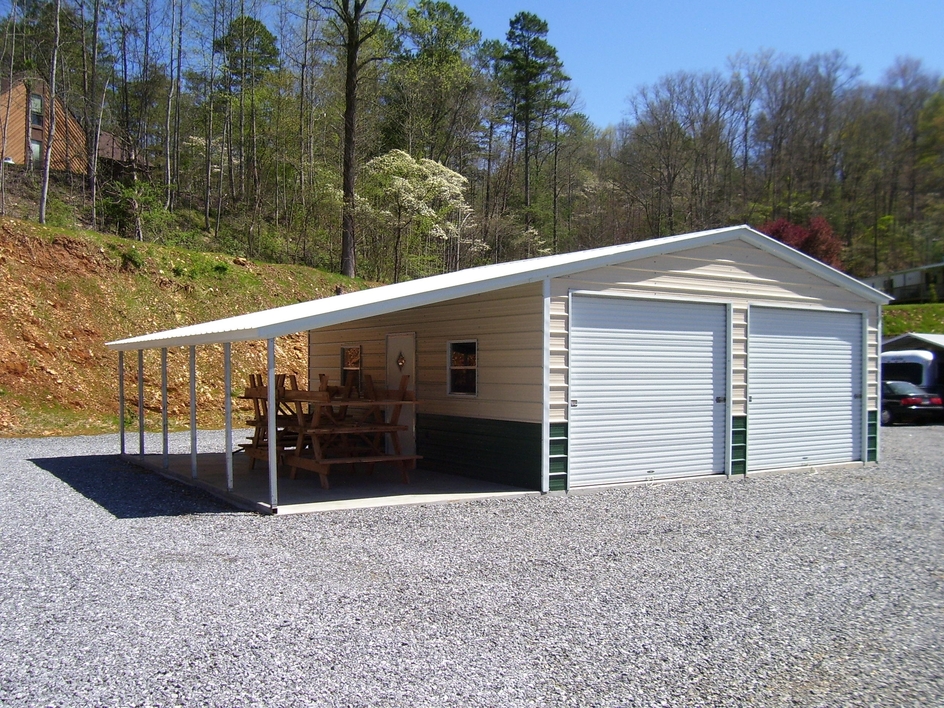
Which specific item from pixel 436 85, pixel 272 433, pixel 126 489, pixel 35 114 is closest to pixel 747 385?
pixel 272 433

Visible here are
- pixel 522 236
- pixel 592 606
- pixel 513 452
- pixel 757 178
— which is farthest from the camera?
pixel 757 178

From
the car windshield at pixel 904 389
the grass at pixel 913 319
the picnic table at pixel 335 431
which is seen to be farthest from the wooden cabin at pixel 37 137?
the grass at pixel 913 319

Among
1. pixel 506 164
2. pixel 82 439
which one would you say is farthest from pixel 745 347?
pixel 506 164

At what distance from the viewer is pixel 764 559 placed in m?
6.38

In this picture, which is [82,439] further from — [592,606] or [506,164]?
[506,164]

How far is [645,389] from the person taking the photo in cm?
1011

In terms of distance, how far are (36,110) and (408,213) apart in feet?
48.4

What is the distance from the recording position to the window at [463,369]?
10.5 m

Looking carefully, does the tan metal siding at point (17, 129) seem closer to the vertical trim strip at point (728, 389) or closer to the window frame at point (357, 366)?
the window frame at point (357, 366)

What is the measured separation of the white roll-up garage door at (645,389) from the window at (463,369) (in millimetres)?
1552

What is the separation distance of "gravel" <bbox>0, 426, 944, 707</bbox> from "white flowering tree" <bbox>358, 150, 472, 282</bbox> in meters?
19.8

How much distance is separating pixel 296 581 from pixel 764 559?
3.68 m

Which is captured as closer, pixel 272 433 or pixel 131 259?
pixel 272 433

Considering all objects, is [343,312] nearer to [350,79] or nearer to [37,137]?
[350,79]
